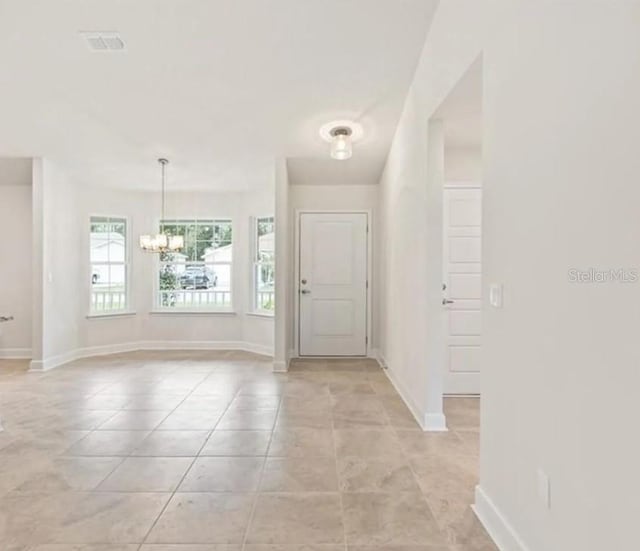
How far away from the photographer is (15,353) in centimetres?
605

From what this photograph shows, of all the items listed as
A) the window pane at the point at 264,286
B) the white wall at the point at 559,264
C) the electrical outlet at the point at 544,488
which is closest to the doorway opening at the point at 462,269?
the white wall at the point at 559,264

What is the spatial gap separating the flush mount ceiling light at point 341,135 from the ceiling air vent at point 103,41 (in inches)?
81.7

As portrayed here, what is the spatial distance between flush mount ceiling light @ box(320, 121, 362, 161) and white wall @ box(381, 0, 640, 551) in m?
2.20

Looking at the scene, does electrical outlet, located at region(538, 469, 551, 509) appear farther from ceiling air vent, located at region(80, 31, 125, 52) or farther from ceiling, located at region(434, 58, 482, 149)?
ceiling air vent, located at region(80, 31, 125, 52)

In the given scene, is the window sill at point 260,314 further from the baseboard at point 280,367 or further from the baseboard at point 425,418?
the baseboard at point 425,418

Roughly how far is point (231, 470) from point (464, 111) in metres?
2.83

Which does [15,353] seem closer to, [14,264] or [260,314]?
[14,264]

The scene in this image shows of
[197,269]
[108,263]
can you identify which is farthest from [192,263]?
[108,263]

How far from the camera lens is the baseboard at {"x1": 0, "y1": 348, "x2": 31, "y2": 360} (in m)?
6.03

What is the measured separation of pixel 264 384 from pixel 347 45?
331cm

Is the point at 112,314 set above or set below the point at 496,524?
above

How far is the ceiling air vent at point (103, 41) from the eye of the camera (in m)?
3.29

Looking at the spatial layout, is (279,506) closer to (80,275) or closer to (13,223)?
(80,275)

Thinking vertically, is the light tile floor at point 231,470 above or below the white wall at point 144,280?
below
